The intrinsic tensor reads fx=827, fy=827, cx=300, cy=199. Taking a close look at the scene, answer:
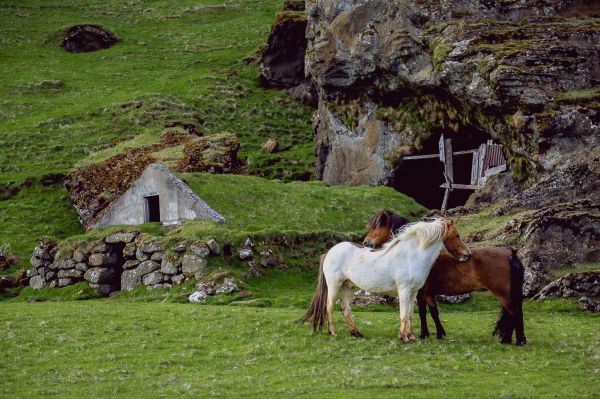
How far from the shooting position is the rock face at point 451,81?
41.8 meters

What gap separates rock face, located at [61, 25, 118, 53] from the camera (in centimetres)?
9250

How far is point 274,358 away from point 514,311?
235 inches

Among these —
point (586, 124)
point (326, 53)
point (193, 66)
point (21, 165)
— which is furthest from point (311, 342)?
point (193, 66)

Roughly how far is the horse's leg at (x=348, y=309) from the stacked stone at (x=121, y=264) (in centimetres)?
1228

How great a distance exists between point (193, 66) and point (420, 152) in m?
40.4

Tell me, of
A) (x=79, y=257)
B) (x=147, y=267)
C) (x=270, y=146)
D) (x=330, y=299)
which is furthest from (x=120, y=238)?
(x=270, y=146)

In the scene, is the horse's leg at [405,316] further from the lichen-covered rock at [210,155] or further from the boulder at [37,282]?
the lichen-covered rock at [210,155]

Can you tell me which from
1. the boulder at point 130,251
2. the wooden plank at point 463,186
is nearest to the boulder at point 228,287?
the boulder at point 130,251

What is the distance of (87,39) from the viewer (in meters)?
93.4

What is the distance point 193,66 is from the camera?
86.5 metres

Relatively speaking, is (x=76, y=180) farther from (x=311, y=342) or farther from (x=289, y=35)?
(x=311, y=342)

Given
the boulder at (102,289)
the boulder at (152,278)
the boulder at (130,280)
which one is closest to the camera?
A: the boulder at (152,278)

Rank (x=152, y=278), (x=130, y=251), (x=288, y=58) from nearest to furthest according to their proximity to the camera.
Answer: (x=152, y=278) < (x=130, y=251) < (x=288, y=58)

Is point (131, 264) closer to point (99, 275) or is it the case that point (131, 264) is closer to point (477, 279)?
point (99, 275)
